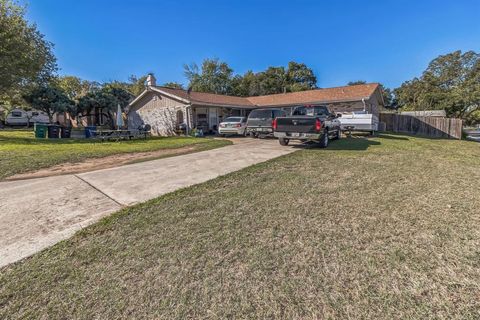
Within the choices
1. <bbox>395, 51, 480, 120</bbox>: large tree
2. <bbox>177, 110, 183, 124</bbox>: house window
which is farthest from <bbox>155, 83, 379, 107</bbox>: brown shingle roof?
<bbox>395, 51, 480, 120</bbox>: large tree

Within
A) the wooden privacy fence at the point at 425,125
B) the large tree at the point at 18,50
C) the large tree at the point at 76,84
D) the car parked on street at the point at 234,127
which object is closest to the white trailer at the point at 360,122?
the car parked on street at the point at 234,127

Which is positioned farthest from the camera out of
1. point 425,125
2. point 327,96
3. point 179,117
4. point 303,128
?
point 327,96

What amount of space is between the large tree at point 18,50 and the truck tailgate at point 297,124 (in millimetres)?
16168

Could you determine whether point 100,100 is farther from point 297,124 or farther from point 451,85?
point 451,85

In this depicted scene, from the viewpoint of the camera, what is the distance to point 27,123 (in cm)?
3064

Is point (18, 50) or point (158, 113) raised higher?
point (18, 50)

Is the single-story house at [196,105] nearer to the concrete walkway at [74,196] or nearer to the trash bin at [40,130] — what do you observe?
the trash bin at [40,130]

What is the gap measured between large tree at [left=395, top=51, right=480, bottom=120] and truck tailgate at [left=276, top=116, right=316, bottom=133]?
32627mm

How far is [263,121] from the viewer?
13586mm

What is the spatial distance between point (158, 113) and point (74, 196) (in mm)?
16920

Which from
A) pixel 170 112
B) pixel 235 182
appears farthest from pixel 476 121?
pixel 235 182

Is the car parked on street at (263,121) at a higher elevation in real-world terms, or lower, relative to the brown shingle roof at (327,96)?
lower

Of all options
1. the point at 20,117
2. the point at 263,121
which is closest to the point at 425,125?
the point at 263,121

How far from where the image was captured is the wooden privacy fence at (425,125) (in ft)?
56.7
